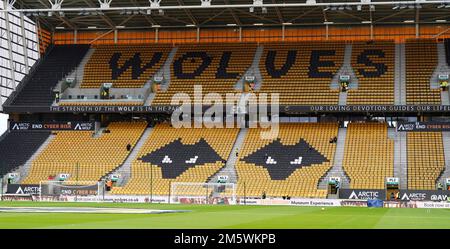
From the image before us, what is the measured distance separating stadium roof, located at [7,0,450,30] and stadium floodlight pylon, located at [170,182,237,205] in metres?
14.4

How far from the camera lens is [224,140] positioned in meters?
64.7

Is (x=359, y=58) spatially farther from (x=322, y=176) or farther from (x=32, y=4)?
(x=32, y=4)

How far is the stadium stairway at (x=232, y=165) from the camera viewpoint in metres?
59.2

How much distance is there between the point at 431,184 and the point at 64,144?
100ft

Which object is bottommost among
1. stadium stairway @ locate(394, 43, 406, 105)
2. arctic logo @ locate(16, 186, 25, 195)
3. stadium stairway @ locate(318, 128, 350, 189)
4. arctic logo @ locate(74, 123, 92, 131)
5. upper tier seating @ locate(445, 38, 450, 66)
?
arctic logo @ locate(16, 186, 25, 195)

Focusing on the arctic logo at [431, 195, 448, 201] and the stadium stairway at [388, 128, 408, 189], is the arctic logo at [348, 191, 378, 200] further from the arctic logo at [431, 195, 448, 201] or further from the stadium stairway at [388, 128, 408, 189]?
the arctic logo at [431, 195, 448, 201]

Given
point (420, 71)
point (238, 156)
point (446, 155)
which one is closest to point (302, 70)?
point (420, 71)

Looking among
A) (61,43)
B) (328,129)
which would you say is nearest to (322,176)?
(328,129)

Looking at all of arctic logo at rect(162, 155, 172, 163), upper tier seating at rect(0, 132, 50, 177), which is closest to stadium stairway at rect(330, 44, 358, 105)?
arctic logo at rect(162, 155, 172, 163)

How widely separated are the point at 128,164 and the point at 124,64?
12.9 m

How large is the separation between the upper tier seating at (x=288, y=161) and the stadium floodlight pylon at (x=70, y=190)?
10.6 metres

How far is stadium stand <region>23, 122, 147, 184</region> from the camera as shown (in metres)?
61.8

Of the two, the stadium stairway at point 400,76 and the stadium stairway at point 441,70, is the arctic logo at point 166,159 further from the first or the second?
the stadium stairway at point 441,70

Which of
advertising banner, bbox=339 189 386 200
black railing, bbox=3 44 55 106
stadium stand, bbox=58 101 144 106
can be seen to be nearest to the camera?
advertising banner, bbox=339 189 386 200
